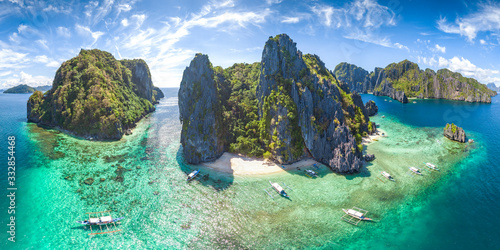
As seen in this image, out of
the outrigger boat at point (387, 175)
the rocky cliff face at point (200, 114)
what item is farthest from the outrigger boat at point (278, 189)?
the outrigger boat at point (387, 175)

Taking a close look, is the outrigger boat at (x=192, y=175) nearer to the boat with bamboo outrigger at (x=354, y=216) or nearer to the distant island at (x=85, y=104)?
the boat with bamboo outrigger at (x=354, y=216)

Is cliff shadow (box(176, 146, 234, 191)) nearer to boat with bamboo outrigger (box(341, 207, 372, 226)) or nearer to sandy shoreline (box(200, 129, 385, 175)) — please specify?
sandy shoreline (box(200, 129, 385, 175))

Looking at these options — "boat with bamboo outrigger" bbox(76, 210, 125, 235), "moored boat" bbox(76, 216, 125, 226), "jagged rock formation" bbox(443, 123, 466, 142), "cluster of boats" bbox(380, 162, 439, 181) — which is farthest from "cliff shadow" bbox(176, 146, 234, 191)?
"jagged rock formation" bbox(443, 123, 466, 142)

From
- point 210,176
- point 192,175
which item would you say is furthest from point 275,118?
point 192,175

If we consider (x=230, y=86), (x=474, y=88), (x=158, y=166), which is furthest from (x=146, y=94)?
(x=474, y=88)

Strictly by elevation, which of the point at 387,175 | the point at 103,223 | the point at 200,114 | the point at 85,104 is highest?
the point at 85,104

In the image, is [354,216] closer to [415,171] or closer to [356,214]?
[356,214]
